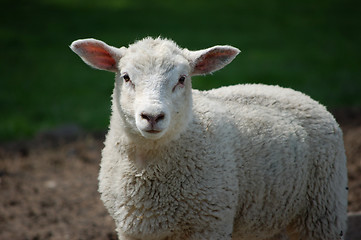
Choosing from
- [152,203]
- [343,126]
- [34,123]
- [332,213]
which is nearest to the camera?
[152,203]

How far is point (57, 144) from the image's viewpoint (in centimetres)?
841

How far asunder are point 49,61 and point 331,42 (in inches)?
293

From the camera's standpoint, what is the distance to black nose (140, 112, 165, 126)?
3.45 m

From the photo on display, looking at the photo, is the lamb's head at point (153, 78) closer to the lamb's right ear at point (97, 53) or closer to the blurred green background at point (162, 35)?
the lamb's right ear at point (97, 53)

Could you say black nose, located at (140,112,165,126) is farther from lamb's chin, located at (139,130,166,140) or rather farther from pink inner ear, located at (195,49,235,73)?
pink inner ear, located at (195,49,235,73)

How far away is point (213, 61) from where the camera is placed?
4.20 metres

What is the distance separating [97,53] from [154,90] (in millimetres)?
748

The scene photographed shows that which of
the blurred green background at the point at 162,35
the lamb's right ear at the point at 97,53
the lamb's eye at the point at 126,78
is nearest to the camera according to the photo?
the lamb's eye at the point at 126,78

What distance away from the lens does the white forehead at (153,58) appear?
149 inches

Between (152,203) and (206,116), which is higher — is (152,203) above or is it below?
below

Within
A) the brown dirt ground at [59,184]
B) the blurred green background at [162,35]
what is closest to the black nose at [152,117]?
the brown dirt ground at [59,184]

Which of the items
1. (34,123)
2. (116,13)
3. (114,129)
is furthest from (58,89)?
(114,129)

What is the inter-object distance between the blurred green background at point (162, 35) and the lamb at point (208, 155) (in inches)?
207

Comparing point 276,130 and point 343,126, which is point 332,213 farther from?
point 343,126
